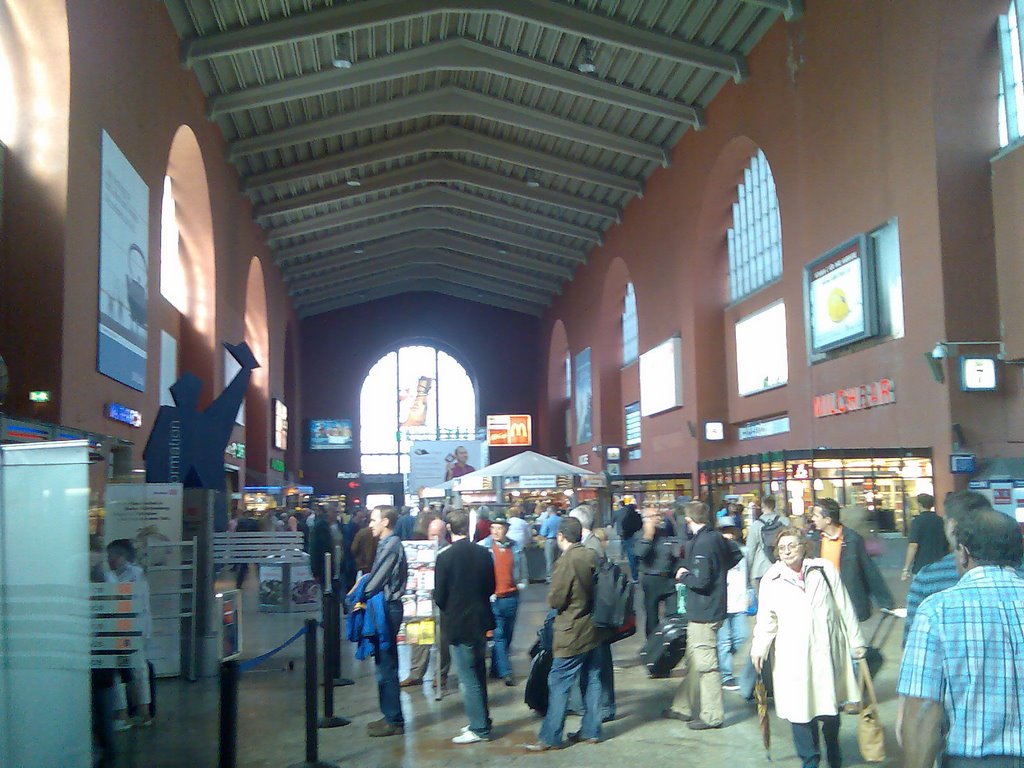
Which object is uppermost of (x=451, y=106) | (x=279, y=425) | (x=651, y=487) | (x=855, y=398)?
(x=451, y=106)

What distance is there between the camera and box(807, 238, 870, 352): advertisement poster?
1431cm

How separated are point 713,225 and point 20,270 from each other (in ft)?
48.0

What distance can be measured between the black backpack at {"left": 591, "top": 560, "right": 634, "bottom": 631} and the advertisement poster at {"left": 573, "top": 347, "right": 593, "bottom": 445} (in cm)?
2462

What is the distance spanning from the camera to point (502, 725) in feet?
22.7

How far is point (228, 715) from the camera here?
15.6ft

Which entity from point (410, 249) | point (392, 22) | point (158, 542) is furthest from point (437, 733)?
point (410, 249)

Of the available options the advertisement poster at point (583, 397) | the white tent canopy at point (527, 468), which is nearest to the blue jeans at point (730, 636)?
the white tent canopy at point (527, 468)

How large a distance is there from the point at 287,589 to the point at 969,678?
1120 centimetres

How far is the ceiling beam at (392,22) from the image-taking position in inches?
629

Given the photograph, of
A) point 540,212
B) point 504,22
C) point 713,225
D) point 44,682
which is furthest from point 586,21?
point 44,682

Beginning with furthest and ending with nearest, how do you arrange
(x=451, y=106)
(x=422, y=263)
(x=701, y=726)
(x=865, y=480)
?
(x=422, y=263), (x=451, y=106), (x=865, y=480), (x=701, y=726)

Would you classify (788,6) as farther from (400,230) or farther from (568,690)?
(400,230)

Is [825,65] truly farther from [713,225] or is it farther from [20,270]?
[20,270]

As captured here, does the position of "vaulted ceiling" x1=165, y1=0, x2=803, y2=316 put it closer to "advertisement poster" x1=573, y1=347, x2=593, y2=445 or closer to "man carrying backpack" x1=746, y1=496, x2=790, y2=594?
"advertisement poster" x1=573, y1=347, x2=593, y2=445
